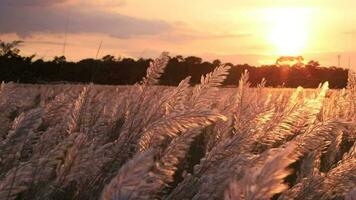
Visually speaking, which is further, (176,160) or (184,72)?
(184,72)

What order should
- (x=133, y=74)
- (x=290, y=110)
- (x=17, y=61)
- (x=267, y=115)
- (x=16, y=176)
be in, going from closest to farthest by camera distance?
(x=16, y=176) → (x=290, y=110) → (x=267, y=115) → (x=17, y=61) → (x=133, y=74)

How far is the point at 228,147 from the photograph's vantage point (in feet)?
5.37

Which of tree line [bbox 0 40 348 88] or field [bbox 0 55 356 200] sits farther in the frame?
tree line [bbox 0 40 348 88]

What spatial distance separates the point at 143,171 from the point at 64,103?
166 cm

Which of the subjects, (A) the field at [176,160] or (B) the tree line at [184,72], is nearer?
(A) the field at [176,160]

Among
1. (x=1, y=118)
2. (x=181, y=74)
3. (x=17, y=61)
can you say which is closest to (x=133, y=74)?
(x=181, y=74)

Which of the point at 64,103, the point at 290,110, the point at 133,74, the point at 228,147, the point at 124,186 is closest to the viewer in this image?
the point at 124,186

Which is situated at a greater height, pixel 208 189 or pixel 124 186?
pixel 124 186

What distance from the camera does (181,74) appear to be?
36.1 metres

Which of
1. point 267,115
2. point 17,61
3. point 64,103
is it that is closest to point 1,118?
point 64,103

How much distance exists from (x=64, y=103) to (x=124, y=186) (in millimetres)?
1676

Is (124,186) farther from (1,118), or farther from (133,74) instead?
(133,74)

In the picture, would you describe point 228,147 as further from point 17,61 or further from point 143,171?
point 17,61

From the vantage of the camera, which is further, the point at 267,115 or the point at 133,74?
the point at 133,74
